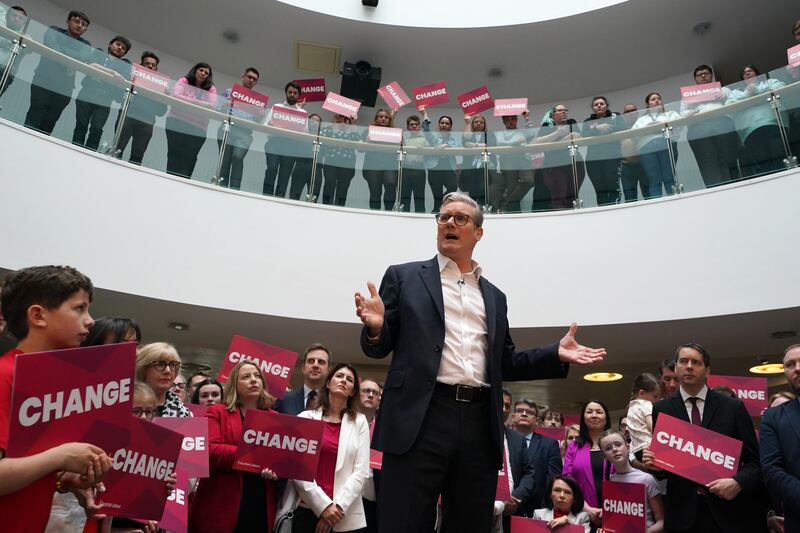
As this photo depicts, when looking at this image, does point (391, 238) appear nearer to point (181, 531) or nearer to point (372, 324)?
point (181, 531)

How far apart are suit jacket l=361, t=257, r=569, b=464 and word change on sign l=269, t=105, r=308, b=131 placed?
207 inches

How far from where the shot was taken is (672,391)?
189 inches

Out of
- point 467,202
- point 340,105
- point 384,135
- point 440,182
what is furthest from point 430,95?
point 467,202

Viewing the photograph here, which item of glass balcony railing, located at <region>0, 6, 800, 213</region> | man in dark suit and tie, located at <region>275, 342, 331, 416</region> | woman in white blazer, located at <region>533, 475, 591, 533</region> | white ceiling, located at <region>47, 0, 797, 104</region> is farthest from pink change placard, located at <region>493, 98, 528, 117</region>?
woman in white blazer, located at <region>533, 475, 591, 533</region>

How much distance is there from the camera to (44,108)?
6.00 m

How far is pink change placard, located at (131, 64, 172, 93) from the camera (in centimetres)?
651

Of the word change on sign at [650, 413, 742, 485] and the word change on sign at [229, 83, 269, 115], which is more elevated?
the word change on sign at [229, 83, 269, 115]

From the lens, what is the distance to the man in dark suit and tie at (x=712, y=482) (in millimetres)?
3018

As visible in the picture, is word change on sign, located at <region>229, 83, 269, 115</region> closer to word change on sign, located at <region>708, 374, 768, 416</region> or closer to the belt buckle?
word change on sign, located at <region>708, 374, 768, 416</region>

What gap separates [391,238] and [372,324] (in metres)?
5.22

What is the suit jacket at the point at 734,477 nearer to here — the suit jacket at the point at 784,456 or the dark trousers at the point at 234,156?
the suit jacket at the point at 784,456

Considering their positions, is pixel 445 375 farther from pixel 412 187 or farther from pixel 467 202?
pixel 412 187

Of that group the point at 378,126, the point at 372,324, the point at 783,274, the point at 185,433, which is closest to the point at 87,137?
the point at 378,126

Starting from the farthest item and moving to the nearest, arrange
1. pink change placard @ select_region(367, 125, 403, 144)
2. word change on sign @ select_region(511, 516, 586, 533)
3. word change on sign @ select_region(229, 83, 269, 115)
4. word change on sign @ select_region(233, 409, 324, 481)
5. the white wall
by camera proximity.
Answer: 1. word change on sign @ select_region(229, 83, 269, 115)
2. pink change placard @ select_region(367, 125, 403, 144)
3. the white wall
4. word change on sign @ select_region(511, 516, 586, 533)
5. word change on sign @ select_region(233, 409, 324, 481)
